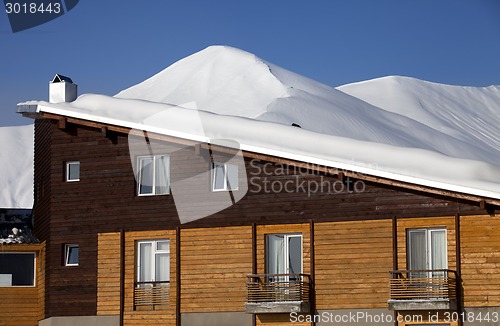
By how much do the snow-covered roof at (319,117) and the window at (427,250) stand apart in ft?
5.02

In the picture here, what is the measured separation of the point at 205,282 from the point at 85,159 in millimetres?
5764

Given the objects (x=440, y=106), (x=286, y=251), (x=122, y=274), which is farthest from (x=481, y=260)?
A: (x=440, y=106)

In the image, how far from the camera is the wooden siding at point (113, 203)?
105 ft

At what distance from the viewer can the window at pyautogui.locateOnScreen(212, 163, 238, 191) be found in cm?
3341

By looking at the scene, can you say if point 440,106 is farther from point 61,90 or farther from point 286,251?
point 286,251

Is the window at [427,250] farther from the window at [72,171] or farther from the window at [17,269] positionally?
the window at [17,269]

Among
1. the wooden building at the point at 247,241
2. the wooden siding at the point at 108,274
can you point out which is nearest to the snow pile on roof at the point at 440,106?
the wooden building at the point at 247,241

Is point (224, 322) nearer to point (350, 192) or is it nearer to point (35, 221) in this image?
point (350, 192)

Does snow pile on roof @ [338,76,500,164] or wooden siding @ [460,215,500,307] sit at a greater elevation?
snow pile on roof @ [338,76,500,164]

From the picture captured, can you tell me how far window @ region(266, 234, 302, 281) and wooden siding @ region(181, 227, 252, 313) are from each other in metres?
0.59

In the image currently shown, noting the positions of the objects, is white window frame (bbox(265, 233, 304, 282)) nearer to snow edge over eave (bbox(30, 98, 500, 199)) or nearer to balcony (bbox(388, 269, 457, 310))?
snow edge over eave (bbox(30, 98, 500, 199))

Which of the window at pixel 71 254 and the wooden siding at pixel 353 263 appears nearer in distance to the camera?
the wooden siding at pixel 353 263

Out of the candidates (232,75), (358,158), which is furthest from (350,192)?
(232,75)

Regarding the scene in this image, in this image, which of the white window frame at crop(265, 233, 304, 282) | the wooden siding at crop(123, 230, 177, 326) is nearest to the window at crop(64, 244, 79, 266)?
the wooden siding at crop(123, 230, 177, 326)
